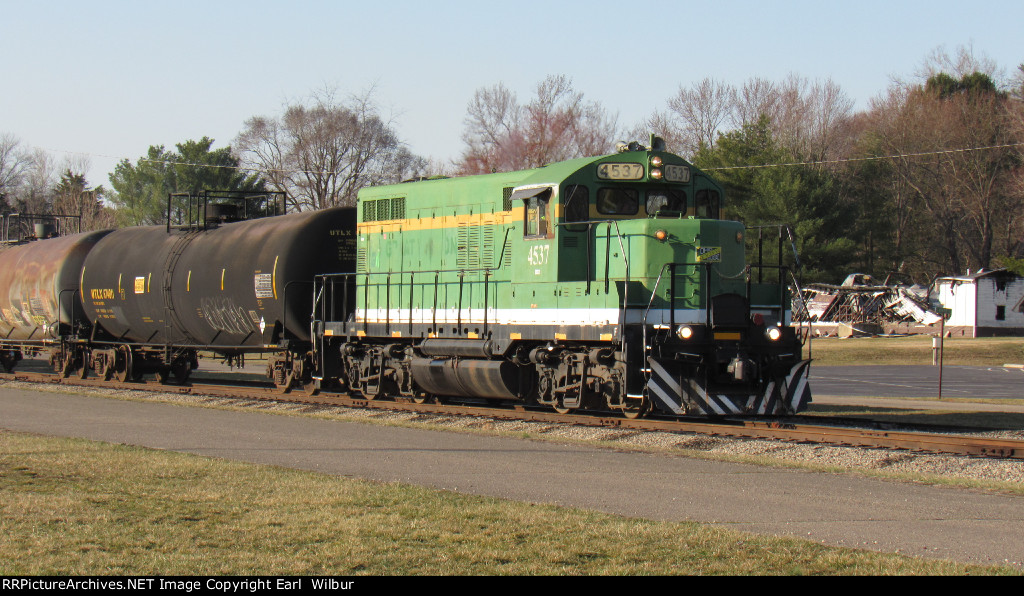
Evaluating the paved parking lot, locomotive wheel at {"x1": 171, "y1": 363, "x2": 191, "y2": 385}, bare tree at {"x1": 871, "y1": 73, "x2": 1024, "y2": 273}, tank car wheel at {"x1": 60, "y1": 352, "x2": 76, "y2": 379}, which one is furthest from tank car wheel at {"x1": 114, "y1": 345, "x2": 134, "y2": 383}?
bare tree at {"x1": 871, "y1": 73, "x2": 1024, "y2": 273}

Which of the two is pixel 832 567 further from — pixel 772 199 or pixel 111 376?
pixel 772 199

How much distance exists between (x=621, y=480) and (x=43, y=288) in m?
21.3

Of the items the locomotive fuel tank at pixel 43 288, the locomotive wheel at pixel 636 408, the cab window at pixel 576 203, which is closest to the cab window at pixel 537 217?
the cab window at pixel 576 203

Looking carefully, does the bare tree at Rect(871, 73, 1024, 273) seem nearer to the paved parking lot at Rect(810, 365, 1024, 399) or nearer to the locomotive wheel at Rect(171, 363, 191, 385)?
the paved parking lot at Rect(810, 365, 1024, 399)

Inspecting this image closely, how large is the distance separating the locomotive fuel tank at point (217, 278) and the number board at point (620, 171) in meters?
6.90

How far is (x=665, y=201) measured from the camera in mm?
15328

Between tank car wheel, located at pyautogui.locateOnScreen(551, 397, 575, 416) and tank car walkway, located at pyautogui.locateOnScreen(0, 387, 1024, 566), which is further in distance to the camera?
tank car wheel, located at pyautogui.locateOnScreen(551, 397, 575, 416)

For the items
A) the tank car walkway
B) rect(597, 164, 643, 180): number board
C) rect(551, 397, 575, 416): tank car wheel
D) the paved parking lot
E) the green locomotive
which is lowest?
the paved parking lot

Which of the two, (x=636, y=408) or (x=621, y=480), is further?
(x=636, y=408)

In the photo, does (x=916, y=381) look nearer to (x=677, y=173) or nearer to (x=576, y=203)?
(x=677, y=173)

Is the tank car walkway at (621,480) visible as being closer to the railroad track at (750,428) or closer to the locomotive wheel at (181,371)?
the railroad track at (750,428)

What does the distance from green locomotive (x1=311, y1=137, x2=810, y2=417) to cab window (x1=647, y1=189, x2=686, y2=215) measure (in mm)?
18

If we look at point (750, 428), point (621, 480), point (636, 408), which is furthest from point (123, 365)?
point (621, 480)

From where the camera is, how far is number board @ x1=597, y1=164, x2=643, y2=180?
1495cm
